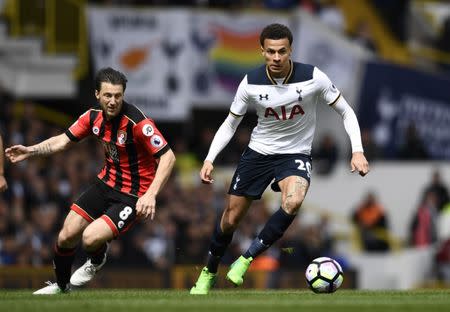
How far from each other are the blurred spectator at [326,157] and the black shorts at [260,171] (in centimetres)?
1151

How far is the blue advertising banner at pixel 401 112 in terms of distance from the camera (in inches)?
990

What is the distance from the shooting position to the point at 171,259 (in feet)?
66.9

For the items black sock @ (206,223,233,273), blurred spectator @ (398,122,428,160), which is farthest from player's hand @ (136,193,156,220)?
blurred spectator @ (398,122,428,160)

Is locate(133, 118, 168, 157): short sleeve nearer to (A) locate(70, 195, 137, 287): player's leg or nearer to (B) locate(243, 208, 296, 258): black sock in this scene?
(A) locate(70, 195, 137, 287): player's leg

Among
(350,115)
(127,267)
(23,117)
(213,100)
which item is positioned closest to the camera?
(350,115)

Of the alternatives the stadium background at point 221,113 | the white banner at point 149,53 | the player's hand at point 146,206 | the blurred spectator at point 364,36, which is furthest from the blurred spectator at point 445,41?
the player's hand at point 146,206

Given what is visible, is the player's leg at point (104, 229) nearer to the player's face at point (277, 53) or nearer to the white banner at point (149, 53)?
the player's face at point (277, 53)

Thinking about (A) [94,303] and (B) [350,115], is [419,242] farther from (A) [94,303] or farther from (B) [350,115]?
(A) [94,303]

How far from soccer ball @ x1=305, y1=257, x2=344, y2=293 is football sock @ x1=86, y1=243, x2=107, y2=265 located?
1.87 meters

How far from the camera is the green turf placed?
10.9 m

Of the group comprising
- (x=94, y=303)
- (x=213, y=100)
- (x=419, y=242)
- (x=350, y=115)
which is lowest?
(x=419, y=242)

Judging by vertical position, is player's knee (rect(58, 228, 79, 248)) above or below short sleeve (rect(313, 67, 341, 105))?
below

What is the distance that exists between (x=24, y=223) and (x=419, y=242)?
21.9 feet

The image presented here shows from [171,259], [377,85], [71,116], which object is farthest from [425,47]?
[171,259]
